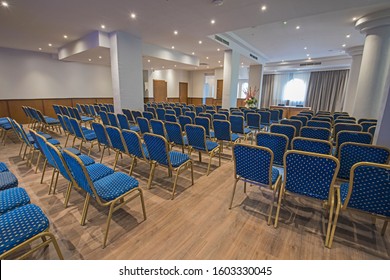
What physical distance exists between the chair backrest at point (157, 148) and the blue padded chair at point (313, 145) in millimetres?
1805

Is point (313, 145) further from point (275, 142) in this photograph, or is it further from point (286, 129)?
point (286, 129)

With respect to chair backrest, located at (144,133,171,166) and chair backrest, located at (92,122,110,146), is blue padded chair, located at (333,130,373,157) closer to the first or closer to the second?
chair backrest, located at (144,133,171,166)

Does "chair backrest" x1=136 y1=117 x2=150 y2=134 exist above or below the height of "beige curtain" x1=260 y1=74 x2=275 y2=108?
below

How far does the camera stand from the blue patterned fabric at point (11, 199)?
1.58 meters

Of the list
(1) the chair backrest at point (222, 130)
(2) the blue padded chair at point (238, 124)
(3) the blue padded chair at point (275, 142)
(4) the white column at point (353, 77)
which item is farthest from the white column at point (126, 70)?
(4) the white column at point (353, 77)

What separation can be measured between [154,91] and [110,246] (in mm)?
13786

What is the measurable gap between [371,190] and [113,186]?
2.47 metres

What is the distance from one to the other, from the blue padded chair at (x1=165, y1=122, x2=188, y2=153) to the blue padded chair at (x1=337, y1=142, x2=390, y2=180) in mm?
2462

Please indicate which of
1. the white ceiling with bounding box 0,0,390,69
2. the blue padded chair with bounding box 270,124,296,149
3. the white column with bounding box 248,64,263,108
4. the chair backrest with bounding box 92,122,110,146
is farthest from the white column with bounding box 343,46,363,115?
the chair backrest with bounding box 92,122,110,146

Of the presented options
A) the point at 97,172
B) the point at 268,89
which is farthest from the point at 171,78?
the point at 97,172

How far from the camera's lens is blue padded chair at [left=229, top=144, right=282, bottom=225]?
78.7 inches

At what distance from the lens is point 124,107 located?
6.90 m
